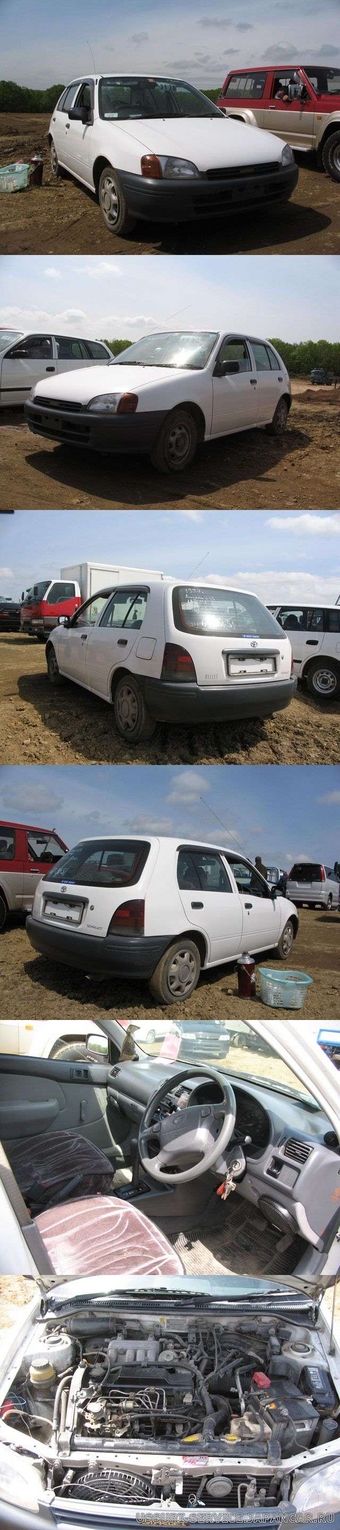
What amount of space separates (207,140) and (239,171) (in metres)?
0.17

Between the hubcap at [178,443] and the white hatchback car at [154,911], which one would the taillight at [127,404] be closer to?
the hubcap at [178,443]

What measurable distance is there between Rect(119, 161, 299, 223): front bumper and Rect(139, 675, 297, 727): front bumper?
6.03ft

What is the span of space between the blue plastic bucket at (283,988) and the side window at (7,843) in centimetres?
123

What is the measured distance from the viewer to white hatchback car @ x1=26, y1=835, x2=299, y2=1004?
4.67 meters

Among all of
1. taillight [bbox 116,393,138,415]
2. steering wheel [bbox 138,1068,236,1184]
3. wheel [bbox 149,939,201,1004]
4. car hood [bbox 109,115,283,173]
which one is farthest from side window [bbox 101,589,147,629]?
steering wheel [bbox 138,1068,236,1184]

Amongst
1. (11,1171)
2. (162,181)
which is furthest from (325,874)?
(162,181)

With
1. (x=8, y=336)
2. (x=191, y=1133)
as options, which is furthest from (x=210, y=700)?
(x=191, y=1133)

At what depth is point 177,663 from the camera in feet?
14.6

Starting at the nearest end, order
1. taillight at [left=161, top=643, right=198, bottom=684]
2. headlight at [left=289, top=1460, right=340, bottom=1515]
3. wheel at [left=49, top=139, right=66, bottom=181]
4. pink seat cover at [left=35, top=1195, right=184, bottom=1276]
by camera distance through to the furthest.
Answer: headlight at [left=289, top=1460, right=340, bottom=1515]
wheel at [left=49, top=139, right=66, bottom=181]
taillight at [left=161, top=643, right=198, bottom=684]
pink seat cover at [left=35, top=1195, right=184, bottom=1276]

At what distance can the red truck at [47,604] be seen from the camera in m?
4.65

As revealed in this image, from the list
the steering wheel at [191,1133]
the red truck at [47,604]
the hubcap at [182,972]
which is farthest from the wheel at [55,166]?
the steering wheel at [191,1133]

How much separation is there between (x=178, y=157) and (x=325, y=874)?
9.72 feet

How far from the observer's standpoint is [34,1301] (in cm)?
436

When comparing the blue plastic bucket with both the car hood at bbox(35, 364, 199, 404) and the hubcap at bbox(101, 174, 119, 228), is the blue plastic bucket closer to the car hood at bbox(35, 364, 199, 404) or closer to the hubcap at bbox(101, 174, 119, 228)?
the car hood at bbox(35, 364, 199, 404)
